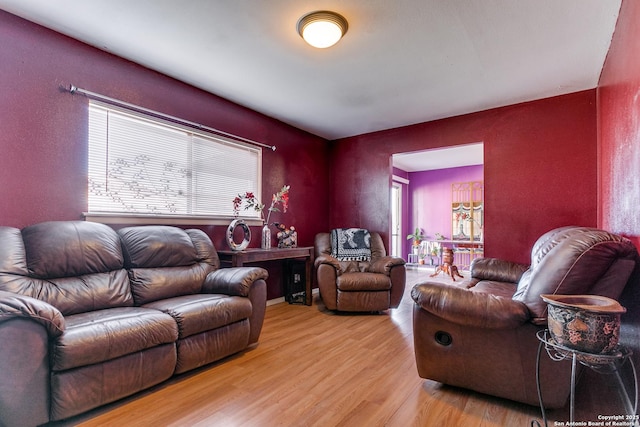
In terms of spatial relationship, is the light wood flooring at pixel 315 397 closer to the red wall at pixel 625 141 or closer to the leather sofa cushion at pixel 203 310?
the leather sofa cushion at pixel 203 310

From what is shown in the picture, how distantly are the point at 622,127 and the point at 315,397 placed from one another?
8.80ft

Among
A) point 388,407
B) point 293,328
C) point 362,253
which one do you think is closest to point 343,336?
point 293,328

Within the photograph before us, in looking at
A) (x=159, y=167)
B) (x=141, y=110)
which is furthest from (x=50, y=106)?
(x=159, y=167)

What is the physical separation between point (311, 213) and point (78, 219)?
3.03 metres

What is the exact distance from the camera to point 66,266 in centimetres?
217

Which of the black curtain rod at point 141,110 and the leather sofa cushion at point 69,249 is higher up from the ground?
the black curtain rod at point 141,110

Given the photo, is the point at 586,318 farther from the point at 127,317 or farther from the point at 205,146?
the point at 205,146

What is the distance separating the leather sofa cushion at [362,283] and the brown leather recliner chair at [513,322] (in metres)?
1.60

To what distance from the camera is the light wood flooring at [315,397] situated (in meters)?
1.70

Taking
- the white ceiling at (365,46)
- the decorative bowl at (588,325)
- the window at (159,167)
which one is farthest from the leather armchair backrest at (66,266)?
the decorative bowl at (588,325)

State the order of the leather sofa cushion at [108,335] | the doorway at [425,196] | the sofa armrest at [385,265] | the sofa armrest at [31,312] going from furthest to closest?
the doorway at [425,196]
the sofa armrest at [385,265]
the leather sofa cushion at [108,335]
the sofa armrest at [31,312]

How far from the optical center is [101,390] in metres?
1.74

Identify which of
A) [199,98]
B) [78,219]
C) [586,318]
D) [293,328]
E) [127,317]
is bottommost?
[293,328]

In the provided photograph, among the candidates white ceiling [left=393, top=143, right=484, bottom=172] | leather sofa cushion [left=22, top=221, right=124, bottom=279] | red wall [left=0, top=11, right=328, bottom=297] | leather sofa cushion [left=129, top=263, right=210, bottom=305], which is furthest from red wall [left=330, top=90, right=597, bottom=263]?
leather sofa cushion [left=22, top=221, right=124, bottom=279]
